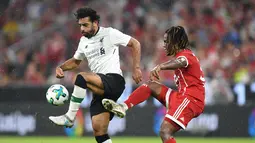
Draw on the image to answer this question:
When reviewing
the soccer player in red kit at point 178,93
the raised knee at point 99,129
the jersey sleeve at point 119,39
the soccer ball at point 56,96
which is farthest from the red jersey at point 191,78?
the soccer ball at point 56,96

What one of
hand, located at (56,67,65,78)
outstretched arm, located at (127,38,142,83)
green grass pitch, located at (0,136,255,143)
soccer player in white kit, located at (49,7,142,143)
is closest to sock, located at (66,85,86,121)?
soccer player in white kit, located at (49,7,142,143)

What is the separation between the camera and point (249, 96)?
1662cm

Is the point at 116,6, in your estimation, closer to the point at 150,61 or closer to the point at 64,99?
the point at 150,61

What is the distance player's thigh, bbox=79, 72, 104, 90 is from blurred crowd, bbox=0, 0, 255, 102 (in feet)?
23.7

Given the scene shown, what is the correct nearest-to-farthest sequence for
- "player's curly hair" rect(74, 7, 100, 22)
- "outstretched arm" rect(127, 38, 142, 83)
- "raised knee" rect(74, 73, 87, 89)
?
"raised knee" rect(74, 73, 87, 89) < "outstretched arm" rect(127, 38, 142, 83) < "player's curly hair" rect(74, 7, 100, 22)

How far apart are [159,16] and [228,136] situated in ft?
17.6

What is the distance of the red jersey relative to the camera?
384 inches

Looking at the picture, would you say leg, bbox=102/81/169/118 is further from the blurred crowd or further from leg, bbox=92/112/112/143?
the blurred crowd

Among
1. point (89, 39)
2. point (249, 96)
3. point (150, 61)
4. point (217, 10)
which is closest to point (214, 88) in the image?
point (249, 96)

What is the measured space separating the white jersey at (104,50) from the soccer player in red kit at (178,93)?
0.59 metres

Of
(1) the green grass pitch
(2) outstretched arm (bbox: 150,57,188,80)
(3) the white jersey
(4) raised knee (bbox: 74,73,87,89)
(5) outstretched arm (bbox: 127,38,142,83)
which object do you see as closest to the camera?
(2) outstretched arm (bbox: 150,57,188,80)

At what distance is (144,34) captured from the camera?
20031mm

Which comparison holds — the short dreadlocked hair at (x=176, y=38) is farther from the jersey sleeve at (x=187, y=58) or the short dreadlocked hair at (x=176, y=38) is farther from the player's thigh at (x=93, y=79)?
the player's thigh at (x=93, y=79)

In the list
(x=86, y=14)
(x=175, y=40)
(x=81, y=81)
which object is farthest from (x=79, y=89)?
(x=175, y=40)
